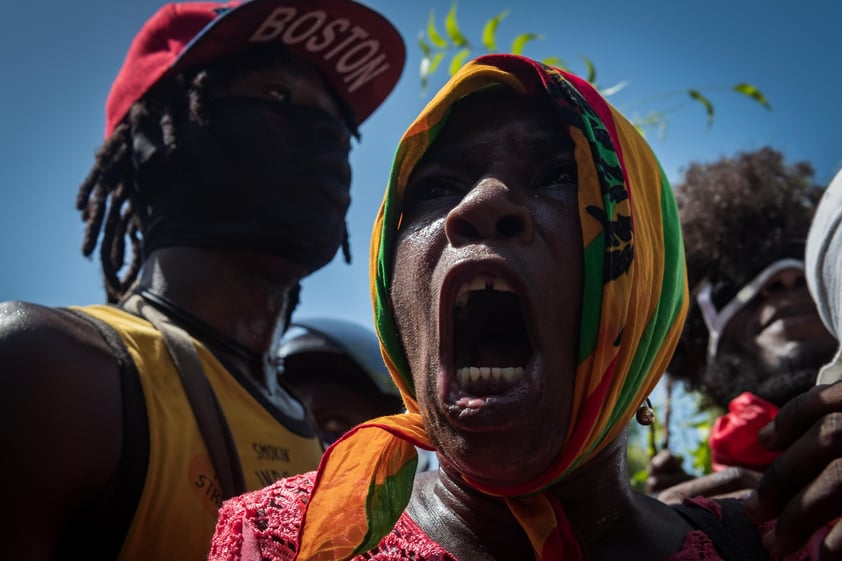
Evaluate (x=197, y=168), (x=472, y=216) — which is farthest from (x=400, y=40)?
(x=472, y=216)

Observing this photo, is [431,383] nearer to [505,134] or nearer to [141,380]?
[505,134]

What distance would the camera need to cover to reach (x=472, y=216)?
69.1 inches

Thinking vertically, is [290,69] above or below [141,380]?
above

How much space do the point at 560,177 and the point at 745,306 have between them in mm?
2536

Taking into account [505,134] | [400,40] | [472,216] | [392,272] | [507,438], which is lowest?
[507,438]

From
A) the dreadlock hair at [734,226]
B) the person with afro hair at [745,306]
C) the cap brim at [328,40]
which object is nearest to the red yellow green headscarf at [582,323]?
the person with afro hair at [745,306]

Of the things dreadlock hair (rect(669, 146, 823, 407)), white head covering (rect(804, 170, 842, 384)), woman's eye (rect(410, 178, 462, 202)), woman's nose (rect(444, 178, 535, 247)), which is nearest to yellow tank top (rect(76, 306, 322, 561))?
woman's eye (rect(410, 178, 462, 202))

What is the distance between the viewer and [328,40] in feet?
11.9

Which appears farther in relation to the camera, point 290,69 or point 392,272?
point 290,69

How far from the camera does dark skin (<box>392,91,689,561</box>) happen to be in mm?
1645

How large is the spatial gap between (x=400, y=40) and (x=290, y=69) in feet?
2.09

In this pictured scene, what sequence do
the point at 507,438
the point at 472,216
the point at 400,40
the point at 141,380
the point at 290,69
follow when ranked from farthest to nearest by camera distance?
the point at 400,40, the point at 290,69, the point at 141,380, the point at 472,216, the point at 507,438

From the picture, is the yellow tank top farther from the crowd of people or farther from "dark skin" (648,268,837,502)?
"dark skin" (648,268,837,502)

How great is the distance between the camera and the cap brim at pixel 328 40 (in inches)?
135
